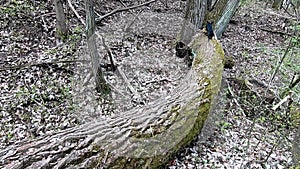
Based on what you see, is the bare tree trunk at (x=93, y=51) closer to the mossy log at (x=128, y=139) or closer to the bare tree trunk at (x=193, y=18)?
the mossy log at (x=128, y=139)

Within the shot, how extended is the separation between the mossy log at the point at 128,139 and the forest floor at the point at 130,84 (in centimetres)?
40

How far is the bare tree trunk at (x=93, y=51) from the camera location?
15.8ft

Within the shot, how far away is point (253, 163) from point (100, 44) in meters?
5.18

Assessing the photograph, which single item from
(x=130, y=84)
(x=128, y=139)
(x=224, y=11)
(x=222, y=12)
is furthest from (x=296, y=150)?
(x=224, y=11)

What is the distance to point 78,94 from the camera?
17.9 feet

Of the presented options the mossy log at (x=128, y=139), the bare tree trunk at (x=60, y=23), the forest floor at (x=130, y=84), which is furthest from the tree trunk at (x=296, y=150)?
the bare tree trunk at (x=60, y=23)

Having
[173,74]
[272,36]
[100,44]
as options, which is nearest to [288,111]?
[173,74]

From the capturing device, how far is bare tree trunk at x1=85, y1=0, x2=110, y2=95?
4824 millimetres

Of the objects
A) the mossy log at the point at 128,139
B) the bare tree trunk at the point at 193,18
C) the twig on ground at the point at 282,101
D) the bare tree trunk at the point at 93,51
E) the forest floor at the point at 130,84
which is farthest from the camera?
the bare tree trunk at the point at 193,18

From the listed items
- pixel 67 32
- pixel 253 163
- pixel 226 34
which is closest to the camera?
pixel 253 163

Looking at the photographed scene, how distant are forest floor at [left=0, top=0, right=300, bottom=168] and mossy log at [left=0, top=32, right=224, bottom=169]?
0.40 m

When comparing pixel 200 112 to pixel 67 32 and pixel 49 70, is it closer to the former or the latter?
pixel 49 70

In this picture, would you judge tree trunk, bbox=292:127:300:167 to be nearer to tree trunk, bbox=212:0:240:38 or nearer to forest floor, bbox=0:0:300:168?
forest floor, bbox=0:0:300:168

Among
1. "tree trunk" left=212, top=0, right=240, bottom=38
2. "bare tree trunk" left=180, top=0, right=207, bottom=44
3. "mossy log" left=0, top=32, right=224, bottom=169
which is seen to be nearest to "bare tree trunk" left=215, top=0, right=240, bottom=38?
"tree trunk" left=212, top=0, right=240, bottom=38
